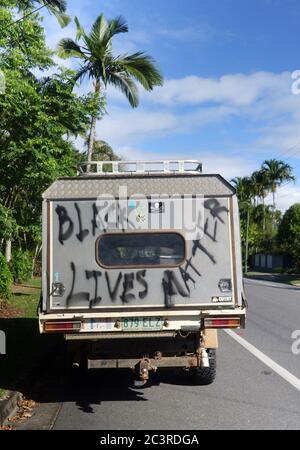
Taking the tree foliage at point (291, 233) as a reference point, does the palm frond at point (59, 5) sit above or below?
above

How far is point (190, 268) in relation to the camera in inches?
242

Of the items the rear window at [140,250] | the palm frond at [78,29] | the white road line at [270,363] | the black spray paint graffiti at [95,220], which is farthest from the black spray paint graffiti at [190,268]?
the palm frond at [78,29]

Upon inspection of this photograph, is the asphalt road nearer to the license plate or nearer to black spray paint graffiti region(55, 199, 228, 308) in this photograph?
the license plate

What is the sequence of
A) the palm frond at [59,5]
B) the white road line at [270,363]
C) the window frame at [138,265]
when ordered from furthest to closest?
the palm frond at [59,5], the white road line at [270,363], the window frame at [138,265]

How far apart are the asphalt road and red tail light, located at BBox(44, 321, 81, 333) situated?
0.93 metres

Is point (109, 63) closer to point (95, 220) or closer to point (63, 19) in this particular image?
point (63, 19)

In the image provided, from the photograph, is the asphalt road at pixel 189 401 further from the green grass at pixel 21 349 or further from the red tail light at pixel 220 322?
the red tail light at pixel 220 322

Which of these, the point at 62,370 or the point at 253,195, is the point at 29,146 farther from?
the point at 253,195

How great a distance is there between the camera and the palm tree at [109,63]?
2042 centimetres

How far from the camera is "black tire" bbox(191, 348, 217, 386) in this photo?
6824mm

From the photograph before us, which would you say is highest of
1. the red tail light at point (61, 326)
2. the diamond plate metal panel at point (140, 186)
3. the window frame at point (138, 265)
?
the diamond plate metal panel at point (140, 186)

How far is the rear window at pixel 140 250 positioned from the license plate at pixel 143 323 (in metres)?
0.62

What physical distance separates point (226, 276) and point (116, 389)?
7.30ft

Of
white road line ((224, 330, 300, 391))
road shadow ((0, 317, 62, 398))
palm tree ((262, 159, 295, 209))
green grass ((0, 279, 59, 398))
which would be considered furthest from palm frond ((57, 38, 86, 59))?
palm tree ((262, 159, 295, 209))
